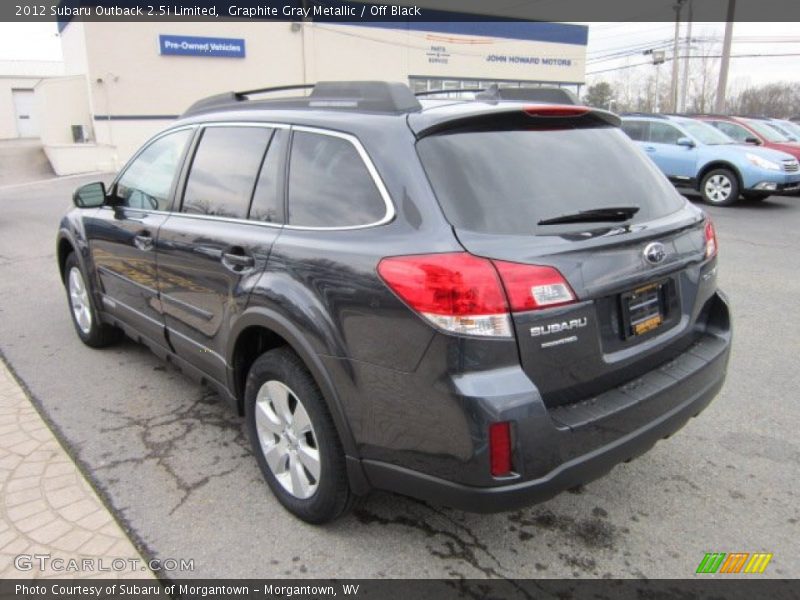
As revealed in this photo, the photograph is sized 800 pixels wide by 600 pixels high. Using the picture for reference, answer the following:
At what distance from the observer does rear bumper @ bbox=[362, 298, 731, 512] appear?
2205 millimetres

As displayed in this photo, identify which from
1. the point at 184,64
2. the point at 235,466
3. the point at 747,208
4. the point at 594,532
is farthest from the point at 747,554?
the point at 184,64

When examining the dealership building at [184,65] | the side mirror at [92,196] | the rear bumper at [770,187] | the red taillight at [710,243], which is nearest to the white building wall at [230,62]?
the dealership building at [184,65]

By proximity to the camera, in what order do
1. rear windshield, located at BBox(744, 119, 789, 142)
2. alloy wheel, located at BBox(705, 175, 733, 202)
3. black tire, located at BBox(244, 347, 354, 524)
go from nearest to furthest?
black tire, located at BBox(244, 347, 354, 524) → alloy wheel, located at BBox(705, 175, 733, 202) → rear windshield, located at BBox(744, 119, 789, 142)

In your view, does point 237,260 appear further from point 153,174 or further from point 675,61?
point 675,61

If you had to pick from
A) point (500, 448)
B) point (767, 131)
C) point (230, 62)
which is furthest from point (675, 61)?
point (500, 448)

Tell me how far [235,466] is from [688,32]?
39.1 m

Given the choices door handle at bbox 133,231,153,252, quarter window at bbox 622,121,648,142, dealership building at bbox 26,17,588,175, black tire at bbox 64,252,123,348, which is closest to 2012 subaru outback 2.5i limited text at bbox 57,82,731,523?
door handle at bbox 133,231,153,252

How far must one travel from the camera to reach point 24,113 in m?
41.0

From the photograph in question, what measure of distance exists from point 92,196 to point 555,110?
10.7 ft

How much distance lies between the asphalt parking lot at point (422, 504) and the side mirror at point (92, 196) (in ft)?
3.91

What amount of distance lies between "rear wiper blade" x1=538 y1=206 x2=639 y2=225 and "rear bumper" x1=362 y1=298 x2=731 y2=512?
654mm

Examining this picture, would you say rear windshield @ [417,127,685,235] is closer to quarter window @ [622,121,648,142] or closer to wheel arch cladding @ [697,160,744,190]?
wheel arch cladding @ [697,160,744,190]

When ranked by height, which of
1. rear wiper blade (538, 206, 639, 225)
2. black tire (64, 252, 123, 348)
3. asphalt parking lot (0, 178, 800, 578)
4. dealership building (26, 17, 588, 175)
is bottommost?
asphalt parking lot (0, 178, 800, 578)

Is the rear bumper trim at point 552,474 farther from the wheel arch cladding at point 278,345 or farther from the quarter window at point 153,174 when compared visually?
the quarter window at point 153,174
